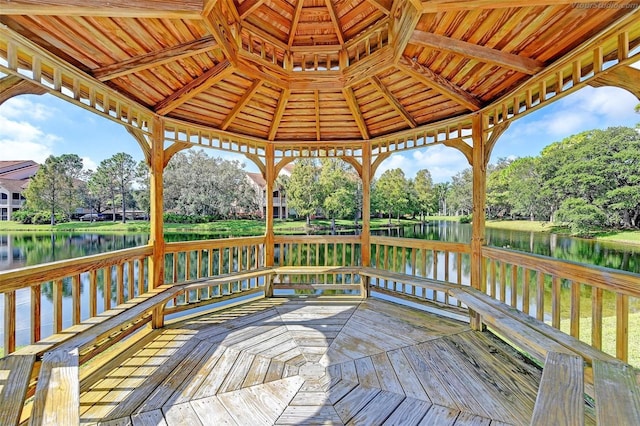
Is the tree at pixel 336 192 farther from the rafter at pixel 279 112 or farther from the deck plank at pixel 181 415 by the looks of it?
the deck plank at pixel 181 415

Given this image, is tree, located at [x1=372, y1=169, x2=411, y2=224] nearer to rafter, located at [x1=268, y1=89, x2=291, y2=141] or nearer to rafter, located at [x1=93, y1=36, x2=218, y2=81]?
rafter, located at [x1=268, y1=89, x2=291, y2=141]

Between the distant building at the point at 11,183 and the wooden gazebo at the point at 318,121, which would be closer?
the wooden gazebo at the point at 318,121

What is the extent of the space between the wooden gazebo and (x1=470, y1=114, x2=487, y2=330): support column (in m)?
0.02

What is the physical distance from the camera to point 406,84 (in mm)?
3541

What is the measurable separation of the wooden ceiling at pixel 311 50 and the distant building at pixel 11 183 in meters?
7.56

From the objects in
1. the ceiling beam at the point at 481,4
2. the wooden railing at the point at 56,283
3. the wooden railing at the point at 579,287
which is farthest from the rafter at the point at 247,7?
the wooden railing at the point at 579,287

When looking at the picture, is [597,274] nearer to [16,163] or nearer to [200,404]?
[200,404]

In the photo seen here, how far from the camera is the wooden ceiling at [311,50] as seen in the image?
2.00 metres

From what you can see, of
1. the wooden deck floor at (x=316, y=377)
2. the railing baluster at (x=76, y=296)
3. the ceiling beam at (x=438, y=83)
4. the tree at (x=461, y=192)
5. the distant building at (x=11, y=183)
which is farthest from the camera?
the tree at (x=461, y=192)

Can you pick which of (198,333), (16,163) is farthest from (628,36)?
(16,163)

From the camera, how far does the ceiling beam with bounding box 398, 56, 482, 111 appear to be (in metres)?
2.99

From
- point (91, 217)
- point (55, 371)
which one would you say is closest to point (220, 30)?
point (55, 371)

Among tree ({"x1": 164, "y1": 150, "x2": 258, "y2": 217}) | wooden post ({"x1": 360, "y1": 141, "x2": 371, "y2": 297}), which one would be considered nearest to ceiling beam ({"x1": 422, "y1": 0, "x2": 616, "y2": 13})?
wooden post ({"x1": 360, "y1": 141, "x2": 371, "y2": 297})

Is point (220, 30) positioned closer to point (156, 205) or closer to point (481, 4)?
point (481, 4)
